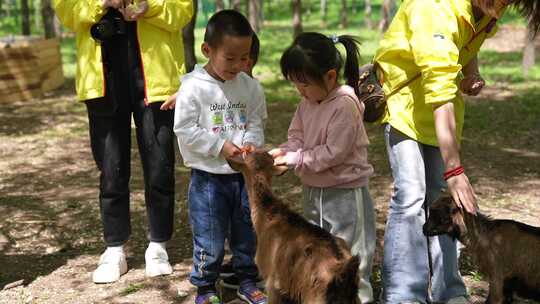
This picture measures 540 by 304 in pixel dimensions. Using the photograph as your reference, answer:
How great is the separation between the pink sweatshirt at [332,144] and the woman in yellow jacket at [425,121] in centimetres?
24

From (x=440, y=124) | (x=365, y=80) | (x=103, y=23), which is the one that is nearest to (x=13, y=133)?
(x=103, y=23)

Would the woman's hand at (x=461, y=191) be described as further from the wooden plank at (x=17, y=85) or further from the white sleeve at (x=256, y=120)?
the wooden plank at (x=17, y=85)

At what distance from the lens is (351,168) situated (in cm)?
438

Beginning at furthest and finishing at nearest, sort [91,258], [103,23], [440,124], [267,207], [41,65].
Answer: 1. [41,65]
2. [91,258]
3. [103,23]
4. [267,207]
5. [440,124]

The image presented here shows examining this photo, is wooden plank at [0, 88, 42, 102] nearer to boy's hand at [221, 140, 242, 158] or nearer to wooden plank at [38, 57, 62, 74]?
wooden plank at [38, 57, 62, 74]

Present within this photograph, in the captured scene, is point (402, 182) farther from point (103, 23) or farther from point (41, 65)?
point (41, 65)

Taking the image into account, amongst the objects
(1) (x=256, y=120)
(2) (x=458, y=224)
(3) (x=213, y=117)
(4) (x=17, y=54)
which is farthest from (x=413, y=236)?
(4) (x=17, y=54)

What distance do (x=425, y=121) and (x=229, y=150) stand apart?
108 centimetres

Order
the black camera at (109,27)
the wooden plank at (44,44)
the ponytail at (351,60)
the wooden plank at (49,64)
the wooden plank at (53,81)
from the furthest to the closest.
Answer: the wooden plank at (53,81) → the wooden plank at (49,64) → the wooden plank at (44,44) → the black camera at (109,27) → the ponytail at (351,60)

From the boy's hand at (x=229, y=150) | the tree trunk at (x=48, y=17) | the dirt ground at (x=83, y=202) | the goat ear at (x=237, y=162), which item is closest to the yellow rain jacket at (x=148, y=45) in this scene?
the boy's hand at (x=229, y=150)

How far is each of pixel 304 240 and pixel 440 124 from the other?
2.77ft

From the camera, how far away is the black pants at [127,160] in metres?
5.30

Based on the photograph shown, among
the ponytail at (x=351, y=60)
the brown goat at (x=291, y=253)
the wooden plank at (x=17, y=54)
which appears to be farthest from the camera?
the wooden plank at (x=17, y=54)

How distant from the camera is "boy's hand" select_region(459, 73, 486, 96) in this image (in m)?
4.53
